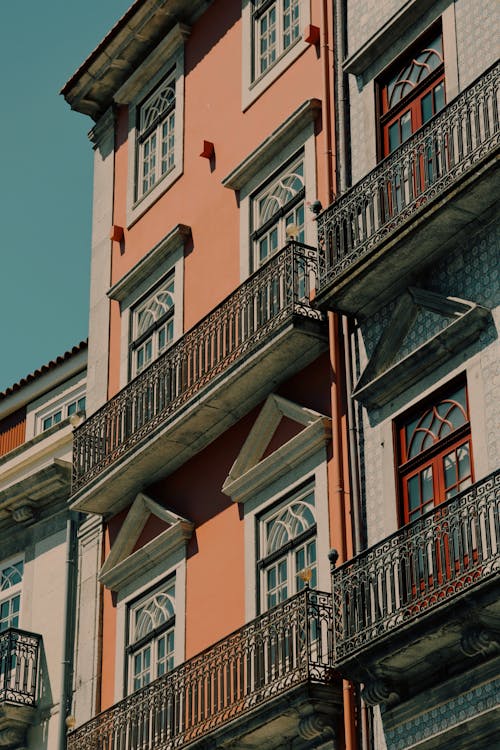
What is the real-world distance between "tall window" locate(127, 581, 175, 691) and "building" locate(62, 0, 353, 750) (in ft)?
0.08

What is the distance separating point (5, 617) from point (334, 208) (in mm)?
7784

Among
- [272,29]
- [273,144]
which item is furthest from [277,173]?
[272,29]

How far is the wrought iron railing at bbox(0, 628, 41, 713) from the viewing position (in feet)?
68.5

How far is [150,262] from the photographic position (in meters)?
21.4

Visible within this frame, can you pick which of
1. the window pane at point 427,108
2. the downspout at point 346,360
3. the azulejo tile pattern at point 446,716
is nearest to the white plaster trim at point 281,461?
the downspout at point 346,360

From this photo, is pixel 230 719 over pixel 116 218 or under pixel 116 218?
under

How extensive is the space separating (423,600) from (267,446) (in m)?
4.05

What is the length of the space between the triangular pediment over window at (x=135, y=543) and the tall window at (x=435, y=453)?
367 centimetres

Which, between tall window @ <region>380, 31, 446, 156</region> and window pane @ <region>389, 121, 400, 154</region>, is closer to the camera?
tall window @ <region>380, 31, 446, 156</region>

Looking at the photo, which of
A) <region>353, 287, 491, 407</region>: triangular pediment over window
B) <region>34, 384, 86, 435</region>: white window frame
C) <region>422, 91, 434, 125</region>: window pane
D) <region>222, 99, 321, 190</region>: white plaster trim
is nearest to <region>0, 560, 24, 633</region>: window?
<region>34, 384, 86, 435</region>: white window frame

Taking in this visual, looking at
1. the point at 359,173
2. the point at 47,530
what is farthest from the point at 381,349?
the point at 47,530

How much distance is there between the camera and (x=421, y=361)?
16047 millimetres

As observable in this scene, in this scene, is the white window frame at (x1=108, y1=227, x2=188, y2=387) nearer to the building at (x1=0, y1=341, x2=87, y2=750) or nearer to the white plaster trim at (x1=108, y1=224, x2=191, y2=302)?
the white plaster trim at (x1=108, y1=224, x2=191, y2=302)

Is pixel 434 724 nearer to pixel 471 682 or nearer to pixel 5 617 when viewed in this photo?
pixel 471 682
